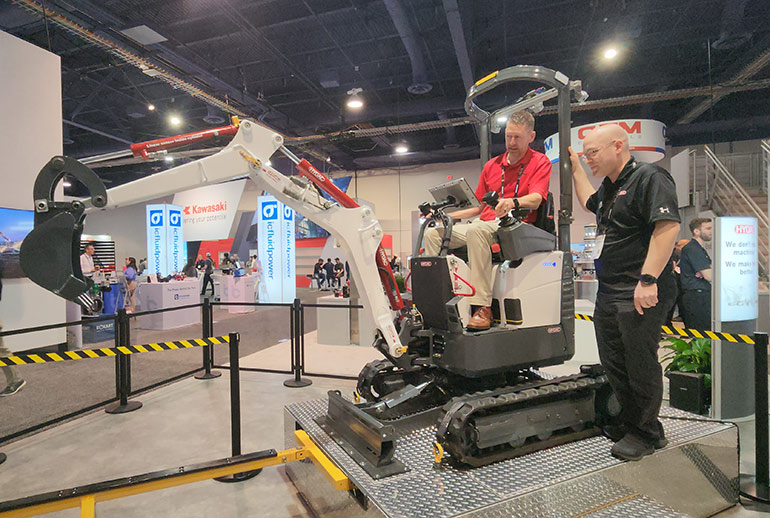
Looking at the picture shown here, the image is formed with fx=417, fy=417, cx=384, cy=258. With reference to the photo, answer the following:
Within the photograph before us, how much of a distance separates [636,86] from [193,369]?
13.0 meters

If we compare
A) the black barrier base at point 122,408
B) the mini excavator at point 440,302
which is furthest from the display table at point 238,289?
the mini excavator at point 440,302

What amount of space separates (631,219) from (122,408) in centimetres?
519

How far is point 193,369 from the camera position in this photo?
20.1 ft

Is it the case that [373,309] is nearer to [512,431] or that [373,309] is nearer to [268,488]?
[512,431]

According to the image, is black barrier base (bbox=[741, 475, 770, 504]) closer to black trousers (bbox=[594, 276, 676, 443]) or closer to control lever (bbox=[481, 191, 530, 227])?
black trousers (bbox=[594, 276, 676, 443])

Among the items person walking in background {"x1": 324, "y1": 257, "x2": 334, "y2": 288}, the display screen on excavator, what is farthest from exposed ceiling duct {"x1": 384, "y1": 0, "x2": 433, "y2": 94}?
person walking in background {"x1": 324, "y1": 257, "x2": 334, "y2": 288}

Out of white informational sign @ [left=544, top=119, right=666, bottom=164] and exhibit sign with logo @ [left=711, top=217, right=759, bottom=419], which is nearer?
exhibit sign with logo @ [left=711, top=217, right=759, bottom=419]

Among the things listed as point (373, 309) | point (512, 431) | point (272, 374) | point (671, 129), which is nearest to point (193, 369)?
point (272, 374)

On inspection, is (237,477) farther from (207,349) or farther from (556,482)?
(207,349)

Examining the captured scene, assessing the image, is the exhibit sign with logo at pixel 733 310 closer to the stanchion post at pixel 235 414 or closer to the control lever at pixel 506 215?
the control lever at pixel 506 215

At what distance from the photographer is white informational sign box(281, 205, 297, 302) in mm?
13414

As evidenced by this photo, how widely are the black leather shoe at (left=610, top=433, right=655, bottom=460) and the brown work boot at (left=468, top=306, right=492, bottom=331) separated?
97 cm

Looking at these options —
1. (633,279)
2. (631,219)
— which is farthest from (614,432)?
(631,219)

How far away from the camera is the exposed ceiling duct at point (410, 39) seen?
24.6 feet
